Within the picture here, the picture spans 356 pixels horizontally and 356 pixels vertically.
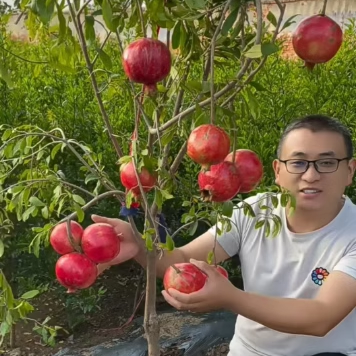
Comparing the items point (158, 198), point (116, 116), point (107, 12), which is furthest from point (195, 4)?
point (116, 116)

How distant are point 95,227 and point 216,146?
0.43m

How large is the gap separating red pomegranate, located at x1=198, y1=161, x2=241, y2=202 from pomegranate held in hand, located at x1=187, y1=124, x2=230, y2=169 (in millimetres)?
80

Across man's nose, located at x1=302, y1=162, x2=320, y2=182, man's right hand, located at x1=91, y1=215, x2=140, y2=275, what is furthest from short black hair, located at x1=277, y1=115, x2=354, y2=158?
man's right hand, located at x1=91, y1=215, x2=140, y2=275

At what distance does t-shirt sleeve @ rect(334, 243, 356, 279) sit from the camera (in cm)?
180

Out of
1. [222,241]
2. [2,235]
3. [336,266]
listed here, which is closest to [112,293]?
[2,235]

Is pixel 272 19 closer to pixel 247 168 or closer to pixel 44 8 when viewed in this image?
pixel 247 168

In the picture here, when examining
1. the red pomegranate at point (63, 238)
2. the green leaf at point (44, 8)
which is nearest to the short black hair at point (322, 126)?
the red pomegranate at point (63, 238)

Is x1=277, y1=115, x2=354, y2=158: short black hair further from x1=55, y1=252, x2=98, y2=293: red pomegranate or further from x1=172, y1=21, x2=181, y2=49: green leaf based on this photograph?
x1=55, y1=252, x2=98, y2=293: red pomegranate

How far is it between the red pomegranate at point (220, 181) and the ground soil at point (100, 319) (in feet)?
5.60

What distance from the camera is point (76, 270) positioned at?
1368 millimetres

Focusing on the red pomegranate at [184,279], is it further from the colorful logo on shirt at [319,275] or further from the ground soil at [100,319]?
the ground soil at [100,319]

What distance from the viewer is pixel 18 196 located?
4.95 feet

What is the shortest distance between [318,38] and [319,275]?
3.10 feet

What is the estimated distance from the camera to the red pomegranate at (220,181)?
1.21 m
